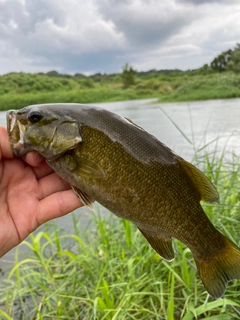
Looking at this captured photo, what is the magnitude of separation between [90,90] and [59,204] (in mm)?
Result: 29878

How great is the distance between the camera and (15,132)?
1701 millimetres

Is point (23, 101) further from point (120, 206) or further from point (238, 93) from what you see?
point (238, 93)

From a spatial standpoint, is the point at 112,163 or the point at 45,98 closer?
the point at 112,163

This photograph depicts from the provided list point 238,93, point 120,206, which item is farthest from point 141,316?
point 238,93

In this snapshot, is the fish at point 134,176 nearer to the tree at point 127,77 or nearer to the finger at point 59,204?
the finger at point 59,204

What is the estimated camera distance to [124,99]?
114ft

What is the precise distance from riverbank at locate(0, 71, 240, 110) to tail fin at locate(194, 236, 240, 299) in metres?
6.05

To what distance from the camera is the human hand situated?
178 centimetres

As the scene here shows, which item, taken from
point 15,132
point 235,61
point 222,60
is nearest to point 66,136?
point 15,132

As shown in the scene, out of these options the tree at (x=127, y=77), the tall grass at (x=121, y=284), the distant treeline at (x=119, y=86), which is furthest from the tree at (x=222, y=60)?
the tall grass at (x=121, y=284)

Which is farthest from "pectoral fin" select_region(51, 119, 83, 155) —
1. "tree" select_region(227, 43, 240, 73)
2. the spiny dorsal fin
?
"tree" select_region(227, 43, 240, 73)

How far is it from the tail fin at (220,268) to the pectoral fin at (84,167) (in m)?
0.69

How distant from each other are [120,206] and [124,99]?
3368cm

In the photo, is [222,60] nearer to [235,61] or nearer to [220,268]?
[235,61]
